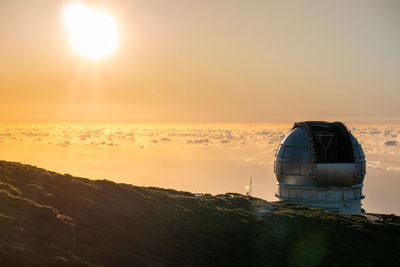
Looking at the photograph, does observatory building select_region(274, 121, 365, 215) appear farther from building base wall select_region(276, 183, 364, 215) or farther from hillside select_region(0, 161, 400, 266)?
hillside select_region(0, 161, 400, 266)

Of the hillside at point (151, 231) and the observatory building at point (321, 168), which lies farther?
the observatory building at point (321, 168)

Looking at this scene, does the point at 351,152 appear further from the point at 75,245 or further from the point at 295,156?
the point at 75,245

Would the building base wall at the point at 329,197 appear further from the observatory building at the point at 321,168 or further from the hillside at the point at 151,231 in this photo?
the hillside at the point at 151,231

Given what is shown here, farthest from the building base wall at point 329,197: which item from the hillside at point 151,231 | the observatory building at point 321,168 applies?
the hillside at point 151,231

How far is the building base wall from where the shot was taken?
39.9 meters

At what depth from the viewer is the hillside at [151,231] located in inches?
691

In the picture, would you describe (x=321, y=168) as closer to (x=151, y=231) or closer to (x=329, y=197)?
(x=329, y=197)

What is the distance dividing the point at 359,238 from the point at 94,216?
63.8ft

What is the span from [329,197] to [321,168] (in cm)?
356

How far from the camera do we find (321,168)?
38875 millimetres

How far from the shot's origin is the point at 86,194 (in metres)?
25.6

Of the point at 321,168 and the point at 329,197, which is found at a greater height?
the point at 321,168

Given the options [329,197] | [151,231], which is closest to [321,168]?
Result: [329,197]

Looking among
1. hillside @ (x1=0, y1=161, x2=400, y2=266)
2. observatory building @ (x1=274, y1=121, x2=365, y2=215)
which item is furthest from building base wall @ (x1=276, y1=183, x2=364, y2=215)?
hillside @ (x1=0, y1=161, x2=400, y2=266)
